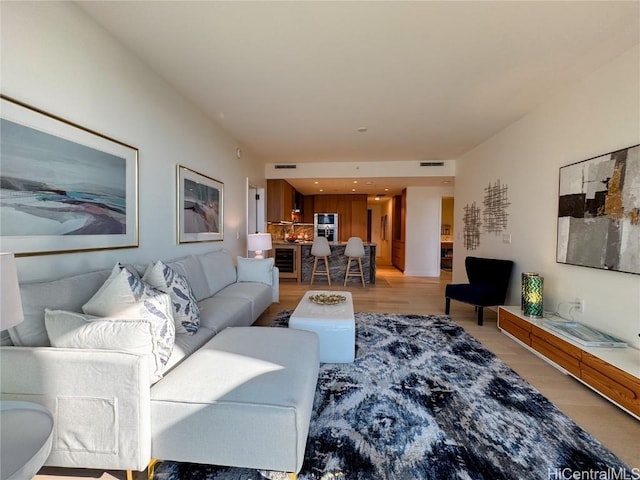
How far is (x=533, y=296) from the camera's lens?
116 inches

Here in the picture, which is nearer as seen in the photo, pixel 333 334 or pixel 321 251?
pixel 333 334

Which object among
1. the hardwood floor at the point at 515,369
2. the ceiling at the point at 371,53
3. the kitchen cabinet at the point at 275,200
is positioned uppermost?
the ceiling at the point at 371,53

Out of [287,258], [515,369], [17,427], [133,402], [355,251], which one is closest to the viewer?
[17,427]

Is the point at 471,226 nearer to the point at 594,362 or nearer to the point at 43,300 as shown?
the point at 594,362

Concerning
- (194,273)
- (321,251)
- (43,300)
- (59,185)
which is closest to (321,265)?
(321,251)

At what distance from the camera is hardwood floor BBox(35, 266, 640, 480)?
1593 mm

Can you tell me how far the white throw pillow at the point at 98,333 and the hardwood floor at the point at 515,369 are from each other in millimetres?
665

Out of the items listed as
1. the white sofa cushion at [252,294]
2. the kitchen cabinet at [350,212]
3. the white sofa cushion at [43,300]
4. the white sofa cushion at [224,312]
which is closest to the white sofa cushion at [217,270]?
the white sofa cushion at [252,294]

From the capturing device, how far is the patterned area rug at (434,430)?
→ 1.41 meters

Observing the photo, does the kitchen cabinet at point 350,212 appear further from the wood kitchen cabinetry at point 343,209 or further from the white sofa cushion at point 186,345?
the white sofa cushion at point 186,345

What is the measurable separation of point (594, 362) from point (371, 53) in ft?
9.35

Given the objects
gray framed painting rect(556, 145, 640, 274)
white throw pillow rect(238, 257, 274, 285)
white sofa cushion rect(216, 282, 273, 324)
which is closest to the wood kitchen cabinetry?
white throw pillow rect(238, 257, 274, 285)

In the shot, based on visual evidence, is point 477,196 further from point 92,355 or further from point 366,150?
point 92,355

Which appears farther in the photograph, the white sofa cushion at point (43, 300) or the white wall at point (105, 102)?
the white wall at point (105, 102)
